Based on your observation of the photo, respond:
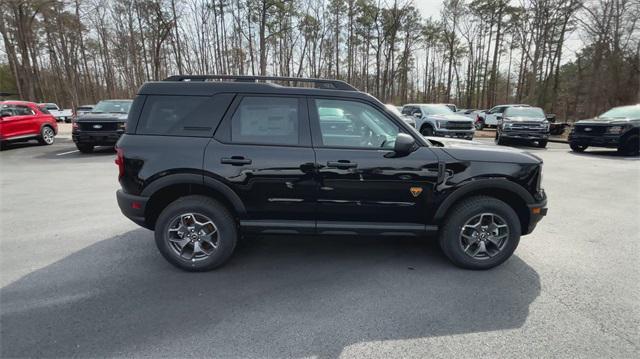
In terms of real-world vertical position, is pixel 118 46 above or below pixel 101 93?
above

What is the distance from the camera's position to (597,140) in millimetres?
11625

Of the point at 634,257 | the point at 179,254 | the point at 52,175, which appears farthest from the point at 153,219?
the point at 52,175

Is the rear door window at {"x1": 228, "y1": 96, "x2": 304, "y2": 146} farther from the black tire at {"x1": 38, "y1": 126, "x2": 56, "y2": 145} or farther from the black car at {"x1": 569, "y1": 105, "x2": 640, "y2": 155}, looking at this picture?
the black tire at {"x1": 38, "y1": 126, "x2": 56, "y2": 145}

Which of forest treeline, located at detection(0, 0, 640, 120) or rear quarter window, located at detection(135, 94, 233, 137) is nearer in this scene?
rear quarter window, located at detection(135, 94, 233, 137)

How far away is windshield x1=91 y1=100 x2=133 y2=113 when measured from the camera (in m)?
12.1

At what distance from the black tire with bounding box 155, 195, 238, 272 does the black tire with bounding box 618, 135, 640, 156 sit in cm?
1395

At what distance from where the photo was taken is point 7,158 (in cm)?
1052

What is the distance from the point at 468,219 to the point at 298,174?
6.00 feet

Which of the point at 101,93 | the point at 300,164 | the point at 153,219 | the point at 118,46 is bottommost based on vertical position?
the point at 153,219

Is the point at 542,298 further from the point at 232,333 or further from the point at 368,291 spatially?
the point at 232,333

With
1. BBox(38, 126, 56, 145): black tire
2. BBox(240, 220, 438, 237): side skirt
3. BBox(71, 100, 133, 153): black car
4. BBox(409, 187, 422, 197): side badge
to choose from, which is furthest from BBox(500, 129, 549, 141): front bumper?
BBox(38, 126, 56, 145): black tire

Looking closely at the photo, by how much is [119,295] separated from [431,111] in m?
14.4

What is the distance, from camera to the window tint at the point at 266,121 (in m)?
3.29

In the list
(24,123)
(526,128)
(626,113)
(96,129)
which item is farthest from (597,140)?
(24,123)
